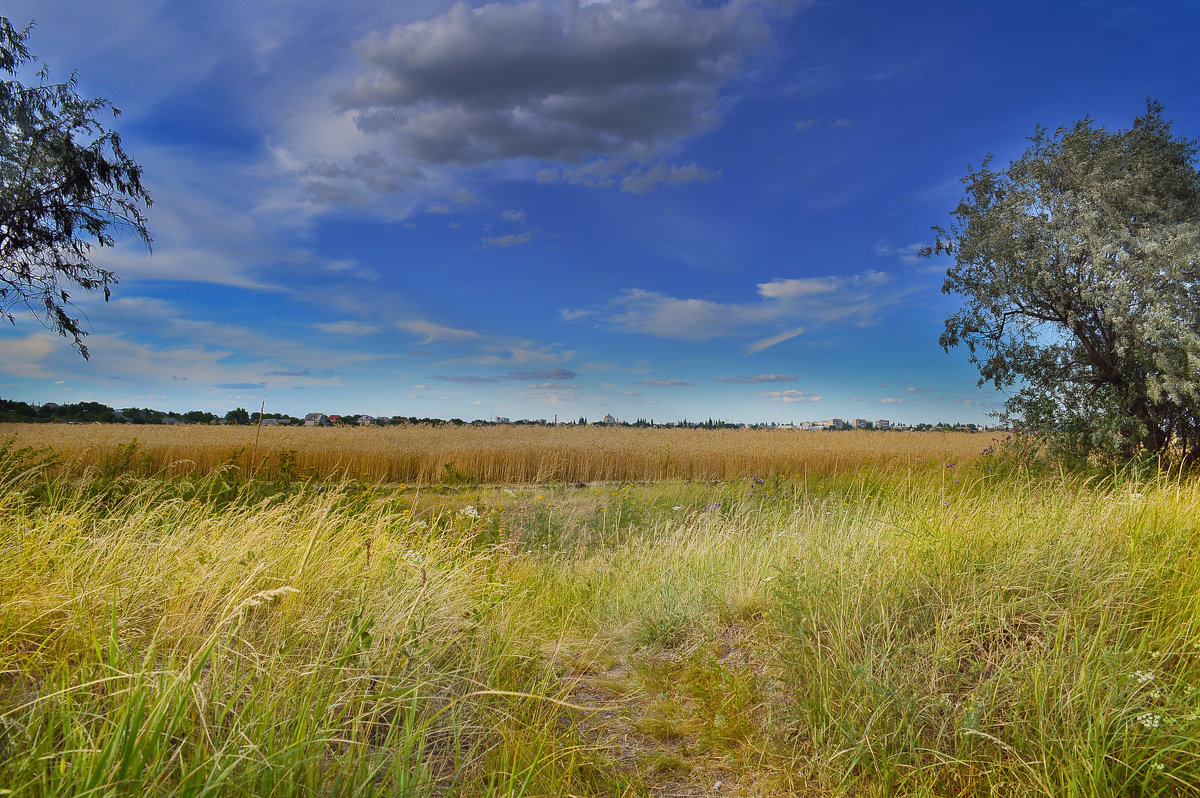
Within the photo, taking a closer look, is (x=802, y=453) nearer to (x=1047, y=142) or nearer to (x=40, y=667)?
(x=1047, y=142)

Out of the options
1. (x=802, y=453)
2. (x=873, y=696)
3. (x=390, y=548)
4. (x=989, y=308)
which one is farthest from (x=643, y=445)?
(x=873, y=696)

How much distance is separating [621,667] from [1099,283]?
9.36m

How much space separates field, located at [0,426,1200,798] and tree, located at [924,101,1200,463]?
5.50 metres

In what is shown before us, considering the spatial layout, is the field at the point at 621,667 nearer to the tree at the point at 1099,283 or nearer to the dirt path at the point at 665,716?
the dirt path at the point at 665,716

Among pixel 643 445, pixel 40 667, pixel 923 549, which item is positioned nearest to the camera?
pixel 40 667

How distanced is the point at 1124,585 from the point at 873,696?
1801 millimetres

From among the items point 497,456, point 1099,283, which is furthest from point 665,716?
point 497,456

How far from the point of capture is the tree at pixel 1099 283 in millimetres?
8547

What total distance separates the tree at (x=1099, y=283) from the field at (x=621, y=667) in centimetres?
550

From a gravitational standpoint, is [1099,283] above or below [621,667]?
above

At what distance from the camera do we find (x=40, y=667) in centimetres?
259

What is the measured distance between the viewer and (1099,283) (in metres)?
8.97

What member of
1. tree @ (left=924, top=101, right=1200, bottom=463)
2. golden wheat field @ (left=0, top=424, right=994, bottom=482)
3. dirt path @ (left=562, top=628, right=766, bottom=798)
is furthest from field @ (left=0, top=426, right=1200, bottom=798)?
golden wheat field @ (left=0, top=424, right=994, bottom=482)

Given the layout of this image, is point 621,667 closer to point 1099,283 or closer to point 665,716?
point 665,716
